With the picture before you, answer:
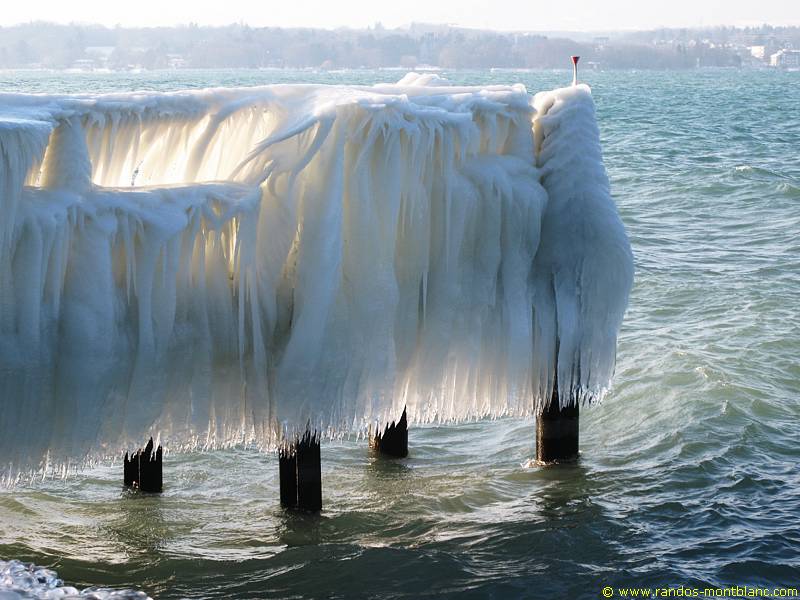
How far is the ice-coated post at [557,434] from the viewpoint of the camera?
7.61m

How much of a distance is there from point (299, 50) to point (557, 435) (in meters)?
135

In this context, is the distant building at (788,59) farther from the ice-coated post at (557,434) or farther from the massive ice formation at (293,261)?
the massive ice formation at (293,261)

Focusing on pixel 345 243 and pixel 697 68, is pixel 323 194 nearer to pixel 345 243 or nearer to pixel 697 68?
pixel 345 243

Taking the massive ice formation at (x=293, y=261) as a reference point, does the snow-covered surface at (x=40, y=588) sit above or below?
below

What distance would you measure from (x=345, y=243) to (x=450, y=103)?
1104 millimetres

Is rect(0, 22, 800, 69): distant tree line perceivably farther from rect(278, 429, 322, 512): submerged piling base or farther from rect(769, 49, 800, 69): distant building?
rect(278, 429, 322, 512): submerged piling base

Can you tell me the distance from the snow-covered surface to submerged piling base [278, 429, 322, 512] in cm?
124

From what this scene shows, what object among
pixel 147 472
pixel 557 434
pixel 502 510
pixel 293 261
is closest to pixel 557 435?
pixel 557 434

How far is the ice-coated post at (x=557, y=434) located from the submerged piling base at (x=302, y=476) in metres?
1.67

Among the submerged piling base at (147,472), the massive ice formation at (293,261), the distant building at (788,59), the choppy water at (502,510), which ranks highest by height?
the distant building at (788,59)

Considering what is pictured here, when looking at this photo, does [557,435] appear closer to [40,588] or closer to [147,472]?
[147,472]

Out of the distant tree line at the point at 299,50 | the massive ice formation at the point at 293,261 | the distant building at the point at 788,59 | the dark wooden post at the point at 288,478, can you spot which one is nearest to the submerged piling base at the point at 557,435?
the massive ice formation at the point at 293,261

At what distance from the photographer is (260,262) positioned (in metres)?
5.95

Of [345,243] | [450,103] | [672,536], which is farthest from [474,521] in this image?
[450,103]
